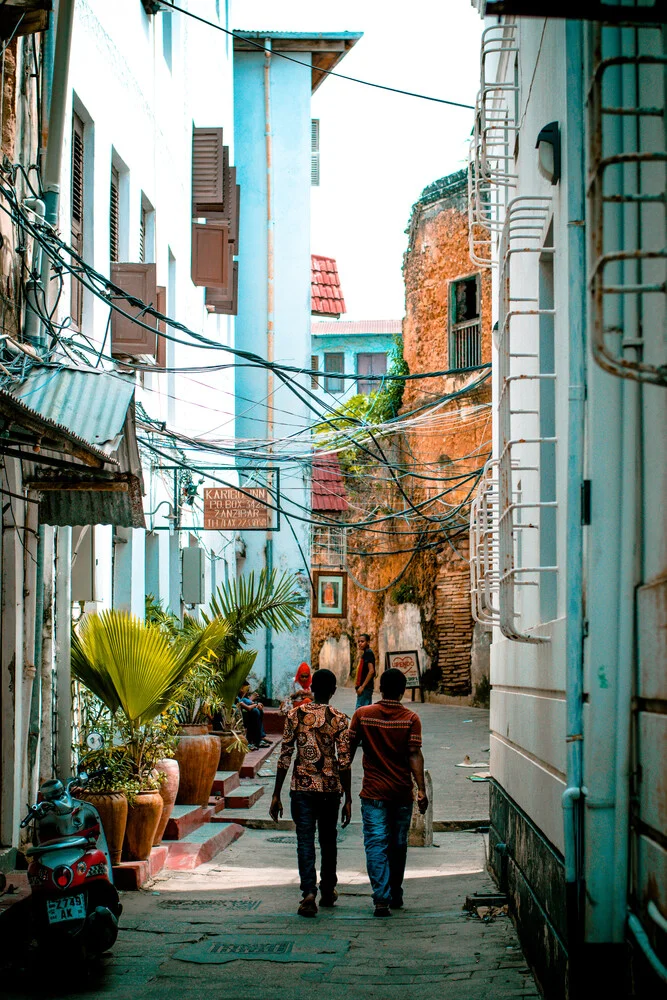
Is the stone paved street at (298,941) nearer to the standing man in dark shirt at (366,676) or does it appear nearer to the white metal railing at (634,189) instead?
the white metal railing at (634,189)

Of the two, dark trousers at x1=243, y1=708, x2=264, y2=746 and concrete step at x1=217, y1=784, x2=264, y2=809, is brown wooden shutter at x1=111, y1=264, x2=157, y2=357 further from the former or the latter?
dark trousers at x1=243, y1=708, x2=264, y2=746

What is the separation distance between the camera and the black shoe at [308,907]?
348 inches

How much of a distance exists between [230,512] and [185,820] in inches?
251

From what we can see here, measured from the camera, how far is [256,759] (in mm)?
18469

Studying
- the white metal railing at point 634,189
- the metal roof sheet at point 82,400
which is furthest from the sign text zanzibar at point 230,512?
the white metal railing at point 634,189

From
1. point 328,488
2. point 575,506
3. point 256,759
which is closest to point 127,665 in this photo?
point 575,506

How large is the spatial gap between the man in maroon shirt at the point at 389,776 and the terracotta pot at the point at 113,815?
1845 millimetres

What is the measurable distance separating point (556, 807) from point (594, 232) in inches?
124

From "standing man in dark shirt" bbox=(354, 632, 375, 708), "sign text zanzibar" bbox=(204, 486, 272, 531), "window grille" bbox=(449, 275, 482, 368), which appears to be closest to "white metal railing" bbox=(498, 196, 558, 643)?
"sign text zanzibar" bbox=(204, 486, 272, 531)

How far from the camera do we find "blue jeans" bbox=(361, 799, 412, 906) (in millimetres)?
8961

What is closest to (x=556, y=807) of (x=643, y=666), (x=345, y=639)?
(x=643, y=666)

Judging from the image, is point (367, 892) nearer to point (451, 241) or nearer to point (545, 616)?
point (545, 616)

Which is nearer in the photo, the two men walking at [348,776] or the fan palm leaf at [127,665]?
the two men walking at [348,776]

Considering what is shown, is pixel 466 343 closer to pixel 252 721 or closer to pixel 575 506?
pixel 252 721
